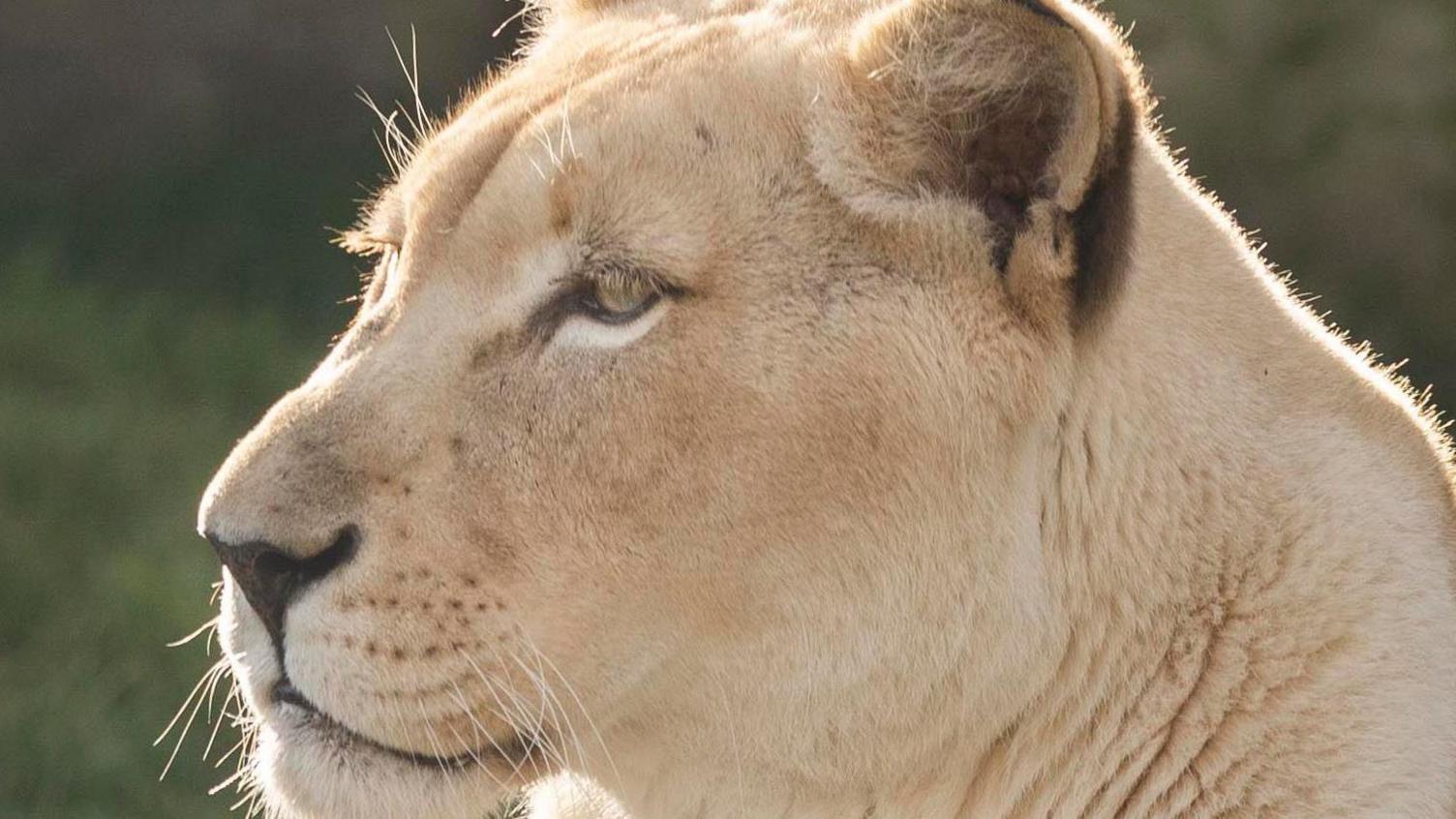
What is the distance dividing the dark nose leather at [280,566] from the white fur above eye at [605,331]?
1.12 ft

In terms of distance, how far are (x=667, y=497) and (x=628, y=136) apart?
0.45m

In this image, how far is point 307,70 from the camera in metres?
8.34

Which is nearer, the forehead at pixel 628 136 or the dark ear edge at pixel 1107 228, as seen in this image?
the dark ear edge at pixel 1107 228

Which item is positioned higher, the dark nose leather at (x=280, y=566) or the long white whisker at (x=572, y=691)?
the dark nose leather at (x=280, y=566)

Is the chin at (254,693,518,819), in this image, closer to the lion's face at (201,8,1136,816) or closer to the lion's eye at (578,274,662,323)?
the lion's face at (201,8,1136,816)

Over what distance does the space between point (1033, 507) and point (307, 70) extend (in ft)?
20.9

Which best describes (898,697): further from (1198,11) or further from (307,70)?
(307,70)

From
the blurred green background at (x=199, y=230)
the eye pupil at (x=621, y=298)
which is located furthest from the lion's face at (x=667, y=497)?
the blurred green background at (x=199, y=230)

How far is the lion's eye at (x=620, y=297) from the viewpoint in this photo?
2477mm

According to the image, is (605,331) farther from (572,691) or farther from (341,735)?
(341,735)

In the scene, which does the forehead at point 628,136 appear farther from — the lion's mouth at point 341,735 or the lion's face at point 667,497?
the lion's mouth at point 341,735

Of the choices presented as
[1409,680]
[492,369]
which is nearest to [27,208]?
[492,369]

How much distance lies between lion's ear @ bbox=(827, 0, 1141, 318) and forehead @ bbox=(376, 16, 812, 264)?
14 centimetres

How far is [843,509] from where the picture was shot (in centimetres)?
244
